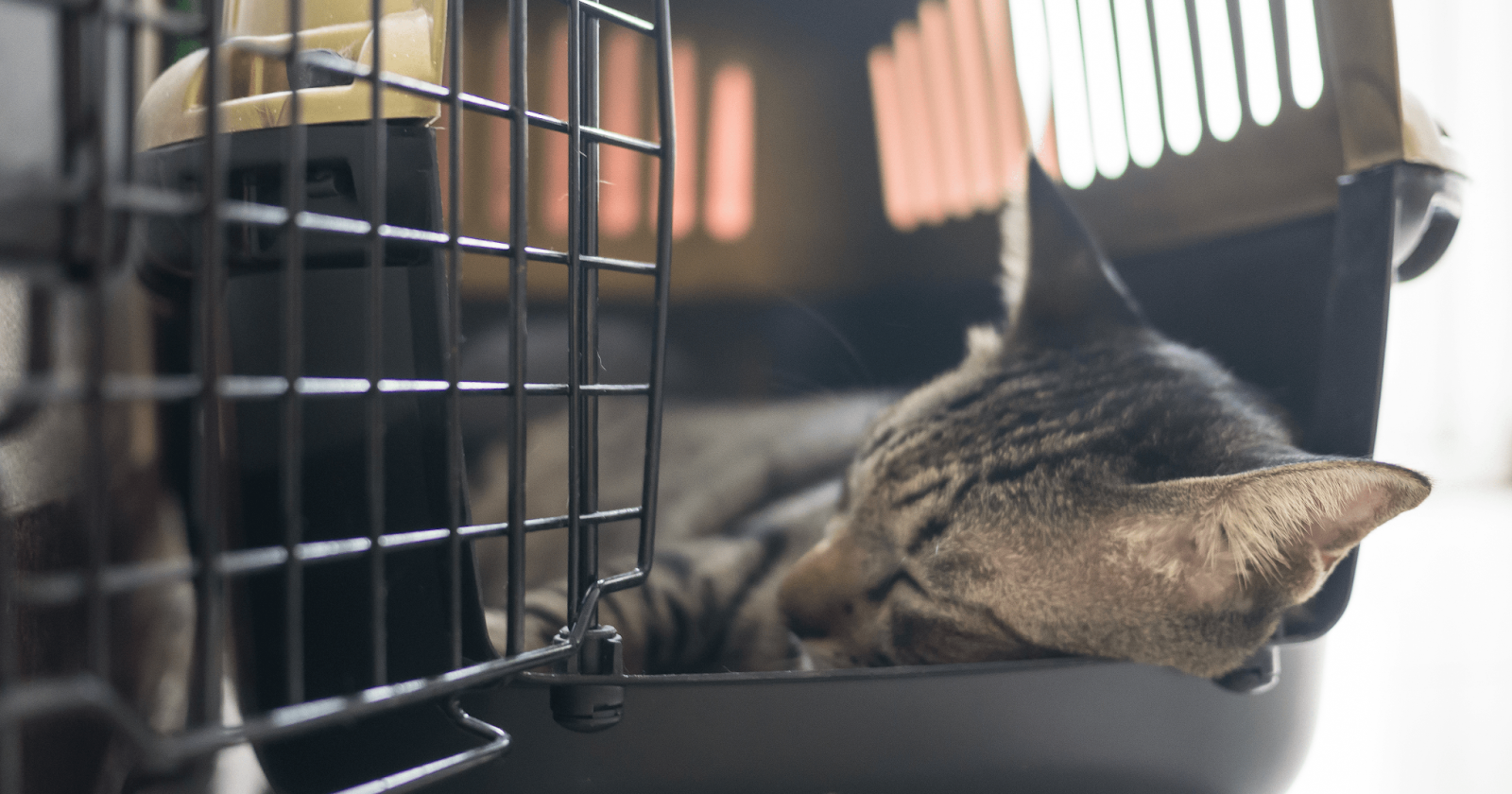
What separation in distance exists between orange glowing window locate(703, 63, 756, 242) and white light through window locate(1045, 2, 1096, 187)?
31cm

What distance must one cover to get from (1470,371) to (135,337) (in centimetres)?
315

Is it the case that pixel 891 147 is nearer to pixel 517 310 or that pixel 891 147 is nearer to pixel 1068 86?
pixel 1068 86

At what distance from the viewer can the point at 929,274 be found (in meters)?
0.90

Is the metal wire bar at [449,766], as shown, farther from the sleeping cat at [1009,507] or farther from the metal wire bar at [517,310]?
the sleeping cat at [1009,507]

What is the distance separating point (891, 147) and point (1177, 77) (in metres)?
0.27

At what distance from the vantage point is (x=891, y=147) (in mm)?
893

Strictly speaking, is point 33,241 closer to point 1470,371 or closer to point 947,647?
point 947,647

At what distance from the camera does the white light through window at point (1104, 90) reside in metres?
0.82

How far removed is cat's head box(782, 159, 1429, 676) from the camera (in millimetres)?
587

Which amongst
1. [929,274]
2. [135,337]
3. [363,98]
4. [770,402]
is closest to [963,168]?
[929,274]

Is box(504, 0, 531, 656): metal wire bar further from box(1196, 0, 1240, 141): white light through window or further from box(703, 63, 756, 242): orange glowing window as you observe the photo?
box(1196, 0, 1240, 141): white light through window

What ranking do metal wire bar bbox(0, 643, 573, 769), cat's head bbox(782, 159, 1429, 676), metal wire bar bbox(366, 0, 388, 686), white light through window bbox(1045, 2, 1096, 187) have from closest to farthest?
metal wire bar bbox(0, 643, 573, 769)
metal wire bar bbox(366, 0, 388, 686)
cat's head bbox(782, 159, 1429, 676)
white light through window bbox(1045, 2, 1096, 187)

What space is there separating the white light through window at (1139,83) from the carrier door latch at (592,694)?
0.69 meters

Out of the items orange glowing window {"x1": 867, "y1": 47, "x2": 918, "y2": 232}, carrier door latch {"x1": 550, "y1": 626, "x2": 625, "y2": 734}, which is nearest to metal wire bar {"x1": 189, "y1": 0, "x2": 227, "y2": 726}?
carrier door latch {"x1": 550, "y1": 626, "x2": 625, "y2": 734}
